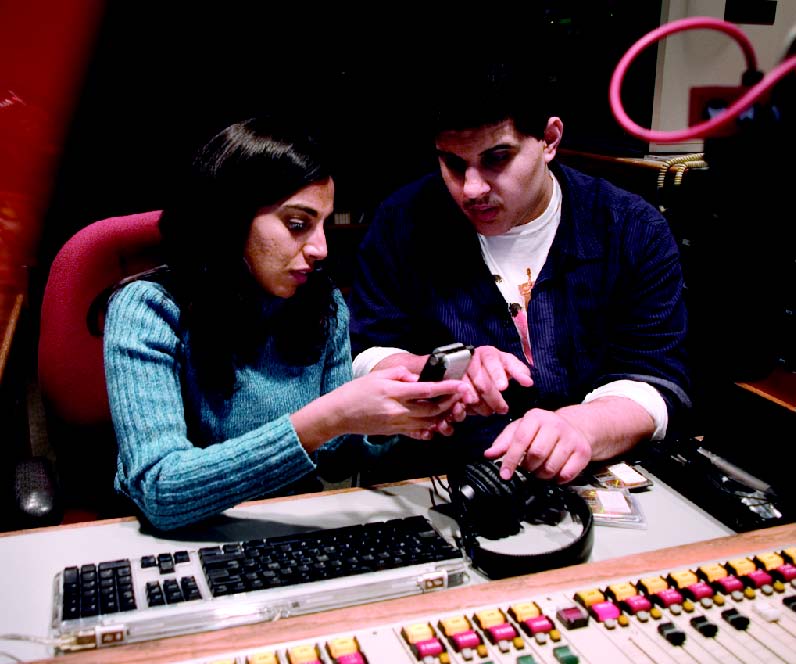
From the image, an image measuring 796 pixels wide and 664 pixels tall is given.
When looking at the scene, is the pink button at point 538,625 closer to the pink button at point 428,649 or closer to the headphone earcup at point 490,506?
the pink button at point 428,649

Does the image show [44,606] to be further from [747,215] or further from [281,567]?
[747,215]

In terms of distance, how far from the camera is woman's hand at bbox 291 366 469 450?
1.21 meters

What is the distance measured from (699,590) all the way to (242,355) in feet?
3.19

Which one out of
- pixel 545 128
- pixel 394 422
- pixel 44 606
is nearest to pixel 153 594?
pixel 44 606

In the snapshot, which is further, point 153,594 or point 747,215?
point 153,594

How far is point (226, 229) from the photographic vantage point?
146 centimetres

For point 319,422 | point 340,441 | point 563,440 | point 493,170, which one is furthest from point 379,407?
point 493,170

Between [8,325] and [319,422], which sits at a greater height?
[319,422]

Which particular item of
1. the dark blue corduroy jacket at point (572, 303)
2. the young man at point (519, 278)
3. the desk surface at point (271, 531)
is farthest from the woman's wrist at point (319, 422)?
the dark blue corduroy jacket at point (572, 303)

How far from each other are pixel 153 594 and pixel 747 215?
87 cm

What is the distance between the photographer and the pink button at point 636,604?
36.9 inches

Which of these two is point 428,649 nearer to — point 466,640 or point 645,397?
point 466,640

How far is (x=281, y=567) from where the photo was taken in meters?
1.07

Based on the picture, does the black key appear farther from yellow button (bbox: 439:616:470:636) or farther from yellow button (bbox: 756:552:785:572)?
yellow button (bbox: 756:552:785:572)
